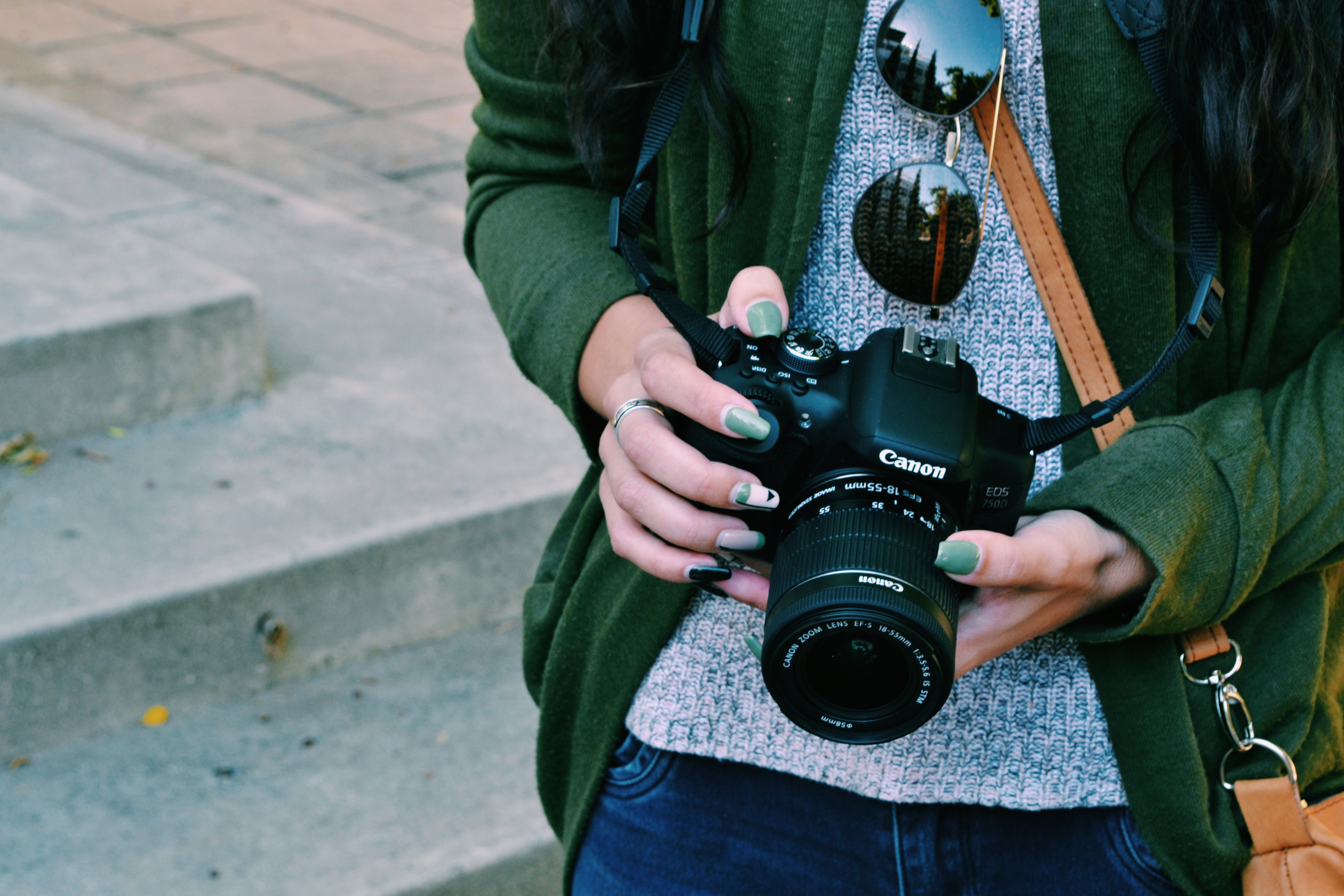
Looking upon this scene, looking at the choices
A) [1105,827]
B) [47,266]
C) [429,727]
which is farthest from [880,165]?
[47,266]

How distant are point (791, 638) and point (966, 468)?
7.1 inches

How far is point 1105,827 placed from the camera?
1083 millimetres

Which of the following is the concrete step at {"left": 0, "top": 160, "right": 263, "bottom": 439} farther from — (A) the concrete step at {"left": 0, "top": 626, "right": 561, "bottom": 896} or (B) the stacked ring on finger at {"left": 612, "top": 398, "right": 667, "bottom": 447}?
(B) the stacked ring on finger at {"left": 612, "top": 398, "right": 667, "bottom": 447}

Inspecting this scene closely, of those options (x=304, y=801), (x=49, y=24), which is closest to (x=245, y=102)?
(x=49, y=24)

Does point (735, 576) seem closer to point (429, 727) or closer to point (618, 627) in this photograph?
point (618, 627)

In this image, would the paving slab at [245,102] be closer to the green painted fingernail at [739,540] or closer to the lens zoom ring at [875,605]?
the green painted fingernail at [739,540]

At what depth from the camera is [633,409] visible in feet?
3.39

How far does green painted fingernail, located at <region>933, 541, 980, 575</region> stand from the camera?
2.97 ft

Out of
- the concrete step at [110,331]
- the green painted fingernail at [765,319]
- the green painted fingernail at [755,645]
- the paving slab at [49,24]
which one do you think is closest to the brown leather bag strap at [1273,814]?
the green painted fingernail at [755,645]

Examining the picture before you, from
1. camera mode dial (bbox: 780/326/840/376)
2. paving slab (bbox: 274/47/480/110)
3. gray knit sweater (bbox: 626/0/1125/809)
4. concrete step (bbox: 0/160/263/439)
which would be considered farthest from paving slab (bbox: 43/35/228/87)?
camera mode dial (bbox: 780/326/840/376)

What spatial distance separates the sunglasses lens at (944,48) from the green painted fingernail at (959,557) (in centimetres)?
38

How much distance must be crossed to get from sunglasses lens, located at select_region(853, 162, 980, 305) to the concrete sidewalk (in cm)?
364

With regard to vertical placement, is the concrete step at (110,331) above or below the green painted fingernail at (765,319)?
below

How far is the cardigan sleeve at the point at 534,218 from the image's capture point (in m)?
1.18
